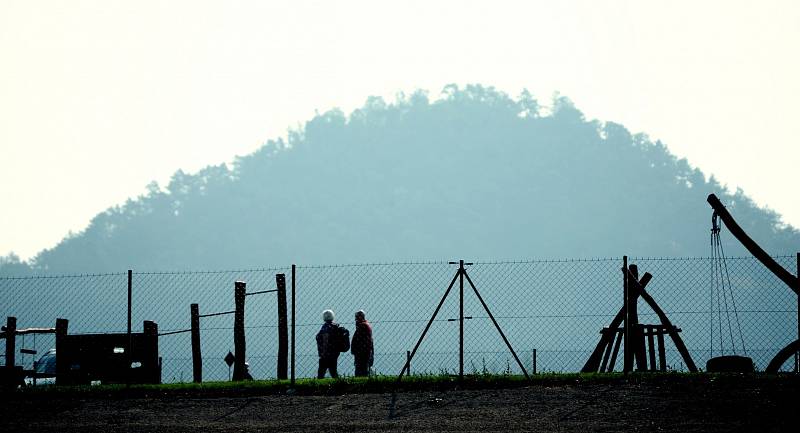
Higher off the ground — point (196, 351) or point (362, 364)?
point (196, 351)

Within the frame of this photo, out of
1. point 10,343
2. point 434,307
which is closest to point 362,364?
point 10,343

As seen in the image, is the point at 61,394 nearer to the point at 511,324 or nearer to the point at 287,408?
the point at 287,408

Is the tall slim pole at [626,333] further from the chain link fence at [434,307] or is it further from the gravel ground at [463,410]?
the chain link fence at [434,307]

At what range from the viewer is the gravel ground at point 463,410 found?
582 inches

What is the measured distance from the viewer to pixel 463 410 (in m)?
16.1

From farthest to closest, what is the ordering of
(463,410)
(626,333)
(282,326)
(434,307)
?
(434,307), (282,326), (626,333), (463,410)

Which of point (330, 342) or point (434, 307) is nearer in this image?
point (330, 342)

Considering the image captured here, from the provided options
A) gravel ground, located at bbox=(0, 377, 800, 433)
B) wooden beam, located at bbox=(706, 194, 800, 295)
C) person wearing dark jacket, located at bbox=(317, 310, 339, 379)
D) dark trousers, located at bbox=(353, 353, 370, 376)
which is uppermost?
wooden beam, located at bbox=(706, 194, 800, 295)

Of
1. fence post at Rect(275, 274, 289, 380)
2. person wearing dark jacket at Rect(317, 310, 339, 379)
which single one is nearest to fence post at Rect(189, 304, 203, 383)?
fence post at Rect(275, 274, 289, 380)

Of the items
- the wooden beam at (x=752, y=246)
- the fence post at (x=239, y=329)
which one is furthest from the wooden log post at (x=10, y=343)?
the wooden beam at (x=752, y=246)

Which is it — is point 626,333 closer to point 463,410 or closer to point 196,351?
point 463,410

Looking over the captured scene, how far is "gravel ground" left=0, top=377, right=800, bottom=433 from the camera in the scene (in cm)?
1479

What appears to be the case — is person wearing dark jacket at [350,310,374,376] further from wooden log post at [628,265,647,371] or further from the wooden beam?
the wooden beam

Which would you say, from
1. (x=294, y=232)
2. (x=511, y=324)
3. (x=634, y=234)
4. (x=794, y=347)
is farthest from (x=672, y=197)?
(x=794, y=347)
